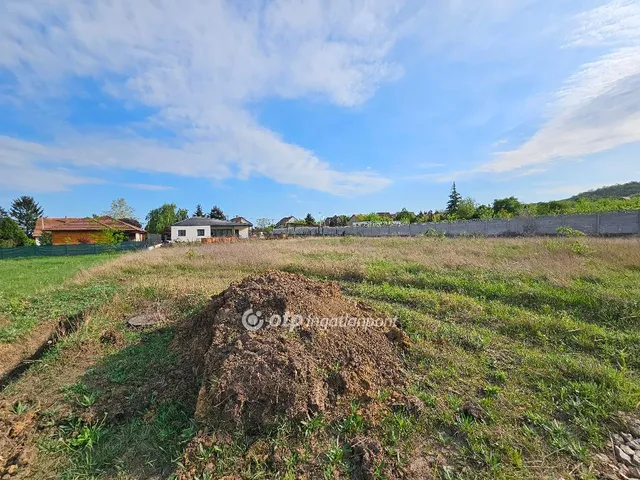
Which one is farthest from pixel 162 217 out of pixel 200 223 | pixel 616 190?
pixel 616 190

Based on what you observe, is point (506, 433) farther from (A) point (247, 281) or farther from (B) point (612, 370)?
(A) point (247, 281)

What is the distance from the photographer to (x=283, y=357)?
280 cm

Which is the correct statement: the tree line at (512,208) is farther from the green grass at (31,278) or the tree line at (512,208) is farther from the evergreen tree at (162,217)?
the green grass at (31,278)

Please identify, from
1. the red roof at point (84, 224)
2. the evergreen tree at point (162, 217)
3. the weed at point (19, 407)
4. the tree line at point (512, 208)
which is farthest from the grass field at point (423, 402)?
the evergreen tree at point (162, 217)

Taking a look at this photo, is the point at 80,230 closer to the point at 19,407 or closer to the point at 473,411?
the point at 19,407

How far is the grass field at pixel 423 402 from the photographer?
220cm

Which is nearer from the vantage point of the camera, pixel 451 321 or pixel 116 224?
pixel 451 321

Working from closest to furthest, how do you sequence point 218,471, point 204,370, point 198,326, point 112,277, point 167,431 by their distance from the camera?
point 218,471 < point 167,431 < point 204,370 < point 198,326 < point 112,277

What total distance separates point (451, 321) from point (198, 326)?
3.87 metres

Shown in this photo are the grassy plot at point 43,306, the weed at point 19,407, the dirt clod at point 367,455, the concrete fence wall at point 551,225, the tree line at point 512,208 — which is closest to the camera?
the dirt clod at point 367,455

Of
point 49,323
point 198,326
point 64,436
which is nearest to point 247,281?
point 198,326

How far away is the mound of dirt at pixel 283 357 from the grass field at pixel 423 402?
0.15 metres

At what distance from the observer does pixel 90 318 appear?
16.6ft

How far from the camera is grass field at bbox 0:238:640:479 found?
220 cm
